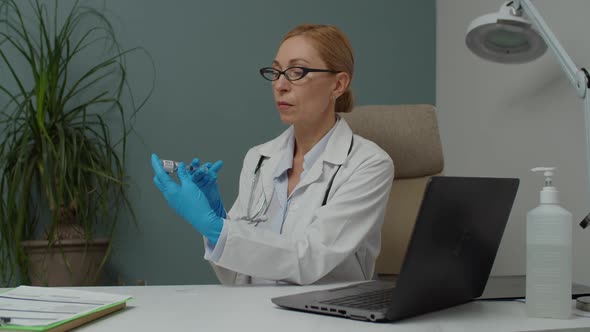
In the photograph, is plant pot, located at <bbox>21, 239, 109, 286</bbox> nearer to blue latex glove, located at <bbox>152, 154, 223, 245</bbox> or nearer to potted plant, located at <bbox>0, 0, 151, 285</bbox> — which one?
potted plant, located at <bbox>0, 0, 151, 285</bbox>

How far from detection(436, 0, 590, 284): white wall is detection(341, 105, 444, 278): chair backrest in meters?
0.40

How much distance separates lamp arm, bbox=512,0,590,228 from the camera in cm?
135

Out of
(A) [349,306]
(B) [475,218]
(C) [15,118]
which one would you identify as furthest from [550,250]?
(C) [15,118]

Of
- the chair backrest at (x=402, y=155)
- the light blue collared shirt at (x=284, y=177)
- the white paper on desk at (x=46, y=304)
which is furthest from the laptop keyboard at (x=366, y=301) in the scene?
the chair backrest at (x=402, y=155)

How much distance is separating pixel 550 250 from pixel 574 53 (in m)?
1.23

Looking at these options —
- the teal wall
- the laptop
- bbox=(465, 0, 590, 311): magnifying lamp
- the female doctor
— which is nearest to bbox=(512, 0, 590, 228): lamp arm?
bbox=(465, 0, 590, 311): magnifying lamp

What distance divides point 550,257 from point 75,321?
69 cm

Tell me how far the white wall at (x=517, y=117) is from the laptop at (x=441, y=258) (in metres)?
1.00

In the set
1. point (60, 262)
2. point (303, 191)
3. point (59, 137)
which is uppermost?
point (59, 137)

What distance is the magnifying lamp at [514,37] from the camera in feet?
5.02

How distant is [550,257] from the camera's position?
0.96m

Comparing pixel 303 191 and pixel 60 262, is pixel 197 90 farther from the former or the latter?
pixel 303 191

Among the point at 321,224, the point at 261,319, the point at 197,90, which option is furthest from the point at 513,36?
the point at 197,90

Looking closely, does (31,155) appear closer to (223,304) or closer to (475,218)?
(223,304)
